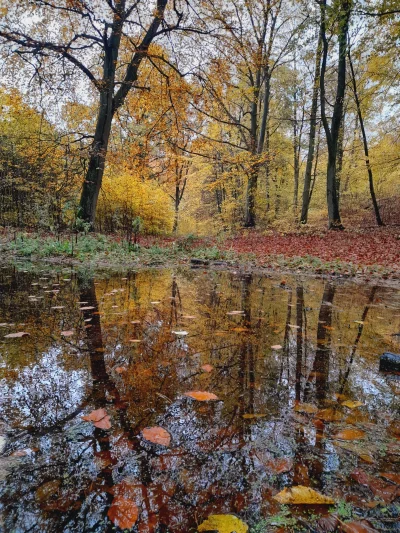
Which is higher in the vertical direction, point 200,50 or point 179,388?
point 200,50

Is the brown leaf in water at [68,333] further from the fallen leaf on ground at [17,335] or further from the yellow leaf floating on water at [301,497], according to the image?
the yellow leaf floating on water at [301,497]

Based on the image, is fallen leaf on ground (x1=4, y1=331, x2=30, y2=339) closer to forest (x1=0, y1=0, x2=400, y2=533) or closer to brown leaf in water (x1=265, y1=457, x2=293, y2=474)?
forest (x1=0, y1=0, x2=400, y2=533)

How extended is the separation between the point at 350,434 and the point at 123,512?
88 cm

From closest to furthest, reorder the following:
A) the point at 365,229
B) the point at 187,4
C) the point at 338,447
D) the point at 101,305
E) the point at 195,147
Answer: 1. the point at 338,447
2. the point at 101,305
3. the point at 187,4
4. the point at 195,147
5. the point at 365,229

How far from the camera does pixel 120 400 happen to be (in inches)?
53.1

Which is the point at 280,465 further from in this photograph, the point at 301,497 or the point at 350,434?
the point at 350,434

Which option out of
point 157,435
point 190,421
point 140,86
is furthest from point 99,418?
point 140,86

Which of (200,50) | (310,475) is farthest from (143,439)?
(200,50)

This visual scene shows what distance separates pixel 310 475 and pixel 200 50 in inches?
444

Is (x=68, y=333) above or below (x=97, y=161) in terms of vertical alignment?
below

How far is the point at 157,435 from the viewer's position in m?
1.12

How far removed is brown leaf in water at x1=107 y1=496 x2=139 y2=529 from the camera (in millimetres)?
776

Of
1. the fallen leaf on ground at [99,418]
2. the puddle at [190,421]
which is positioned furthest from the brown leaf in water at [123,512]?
the fallen leaf on ground at [99,418]

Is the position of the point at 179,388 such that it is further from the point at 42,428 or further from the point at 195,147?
the point at 195,147
